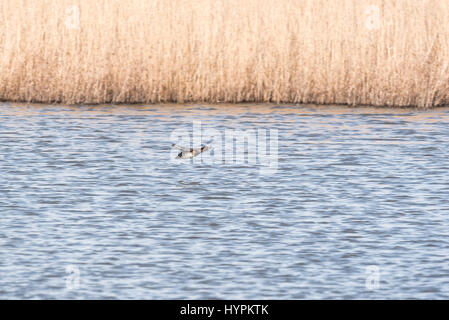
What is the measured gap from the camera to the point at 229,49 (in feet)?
42.3

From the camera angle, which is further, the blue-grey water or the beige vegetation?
the beige vegetation

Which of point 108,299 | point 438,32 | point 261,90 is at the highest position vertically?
point 438,32

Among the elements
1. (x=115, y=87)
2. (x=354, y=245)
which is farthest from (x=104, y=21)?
(x=354, y=245)

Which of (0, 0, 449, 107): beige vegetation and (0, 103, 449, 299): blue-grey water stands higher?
(0, 0, 449, 107): beige vegetation

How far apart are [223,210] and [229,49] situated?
535 cm

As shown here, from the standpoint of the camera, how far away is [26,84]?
1298 centimetres

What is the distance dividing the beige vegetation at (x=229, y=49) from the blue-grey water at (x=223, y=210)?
0.64 metres

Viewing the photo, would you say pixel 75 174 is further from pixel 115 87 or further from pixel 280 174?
pixel 115 87

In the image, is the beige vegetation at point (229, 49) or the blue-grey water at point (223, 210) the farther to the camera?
the beige vegetation at point (229, 49)

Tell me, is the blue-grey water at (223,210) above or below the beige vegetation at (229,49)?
below

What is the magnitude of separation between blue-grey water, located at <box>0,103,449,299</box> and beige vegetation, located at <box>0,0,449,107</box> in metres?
0.64

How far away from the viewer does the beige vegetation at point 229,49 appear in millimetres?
12750

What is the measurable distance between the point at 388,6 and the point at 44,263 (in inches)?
309

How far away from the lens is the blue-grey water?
6004mm
